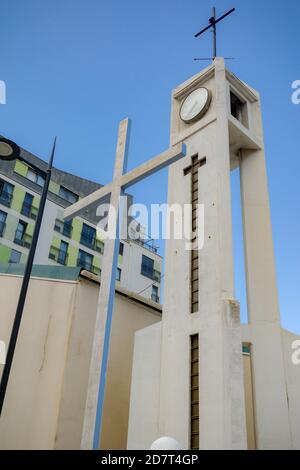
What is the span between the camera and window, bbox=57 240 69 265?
128 ft

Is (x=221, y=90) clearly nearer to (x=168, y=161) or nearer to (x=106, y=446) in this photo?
(x=168, y=161)

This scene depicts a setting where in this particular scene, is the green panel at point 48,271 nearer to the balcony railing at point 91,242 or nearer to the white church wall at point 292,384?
the white church wall at point 292,384

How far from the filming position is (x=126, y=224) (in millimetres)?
10383

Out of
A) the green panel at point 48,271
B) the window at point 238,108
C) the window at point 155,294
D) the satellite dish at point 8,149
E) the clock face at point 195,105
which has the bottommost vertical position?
the satellite dish at point 8,149

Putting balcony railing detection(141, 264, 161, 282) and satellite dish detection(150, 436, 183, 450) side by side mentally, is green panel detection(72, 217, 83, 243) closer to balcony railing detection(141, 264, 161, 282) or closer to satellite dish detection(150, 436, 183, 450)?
balcony railing detection(141, 264, 161, 282)

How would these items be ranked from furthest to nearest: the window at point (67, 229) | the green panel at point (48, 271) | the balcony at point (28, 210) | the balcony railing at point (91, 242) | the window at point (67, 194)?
1. the balcony railing at point (91, 242)
2. the window at point (67, 194)
3. the window at point (67, 229)
4. the balcony at point (28, 210)
5. the green panel at point (48, 271)

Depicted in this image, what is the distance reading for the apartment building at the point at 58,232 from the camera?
36.7 m

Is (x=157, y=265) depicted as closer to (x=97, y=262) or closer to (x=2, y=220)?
(x=97, y=262)

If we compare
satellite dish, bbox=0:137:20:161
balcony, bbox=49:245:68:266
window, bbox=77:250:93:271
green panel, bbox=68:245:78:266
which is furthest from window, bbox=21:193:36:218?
satellite dish, bbox=0:137:20:161

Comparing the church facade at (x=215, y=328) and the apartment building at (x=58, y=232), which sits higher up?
the apartment building at (x=58, y=232)

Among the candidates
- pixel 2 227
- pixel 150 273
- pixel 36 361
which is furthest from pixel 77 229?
pixel 36 361

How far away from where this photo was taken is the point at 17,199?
123 feet

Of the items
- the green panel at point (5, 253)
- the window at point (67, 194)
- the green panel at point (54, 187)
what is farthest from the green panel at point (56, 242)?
the green panel at point (54, 187)
